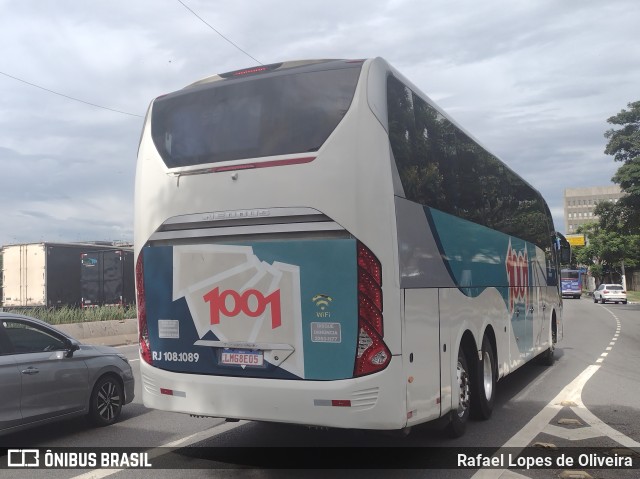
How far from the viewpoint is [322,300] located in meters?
5.39

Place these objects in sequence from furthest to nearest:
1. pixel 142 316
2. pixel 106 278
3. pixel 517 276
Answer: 1. pixel 106 278
2. pixel 517 276
3. pixel 142 316

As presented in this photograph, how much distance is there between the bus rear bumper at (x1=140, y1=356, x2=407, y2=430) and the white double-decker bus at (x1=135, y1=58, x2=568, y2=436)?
Answer: 0.04 ft

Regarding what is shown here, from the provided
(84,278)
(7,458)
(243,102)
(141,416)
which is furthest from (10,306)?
(243,102)

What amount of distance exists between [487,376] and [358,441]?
7.23 feet

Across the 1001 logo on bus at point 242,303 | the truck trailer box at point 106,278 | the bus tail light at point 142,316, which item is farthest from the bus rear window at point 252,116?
the truck trailer box at point 106,278

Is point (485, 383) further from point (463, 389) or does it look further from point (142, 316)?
point (142, 316)

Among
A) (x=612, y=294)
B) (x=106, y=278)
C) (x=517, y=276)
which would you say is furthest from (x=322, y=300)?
(x=612, y=294)

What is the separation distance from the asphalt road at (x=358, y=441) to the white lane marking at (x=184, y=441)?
0.01 meters

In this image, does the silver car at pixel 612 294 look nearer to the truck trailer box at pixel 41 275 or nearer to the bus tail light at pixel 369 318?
the truck trailer box at pixel 41 275

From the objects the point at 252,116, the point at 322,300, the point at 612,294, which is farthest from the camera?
the point at 612,294

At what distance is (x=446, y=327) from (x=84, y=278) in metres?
19.0

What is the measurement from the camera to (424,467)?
5949 mm

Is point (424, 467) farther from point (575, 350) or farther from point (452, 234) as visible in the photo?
point (575, 350)

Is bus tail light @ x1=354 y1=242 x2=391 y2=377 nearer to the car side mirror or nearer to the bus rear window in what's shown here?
the bus rear window
